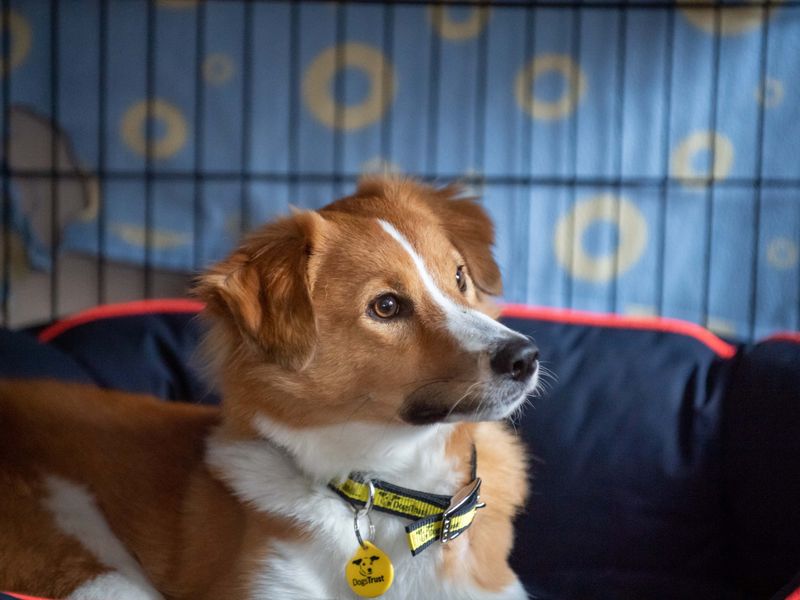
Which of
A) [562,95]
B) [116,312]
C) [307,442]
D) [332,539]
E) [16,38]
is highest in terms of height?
[16,38]

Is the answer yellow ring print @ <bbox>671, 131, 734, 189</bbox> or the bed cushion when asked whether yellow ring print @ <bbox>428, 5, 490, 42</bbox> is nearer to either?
yellow ring print @ <bbox>671, 131, 734, 189</bbox>

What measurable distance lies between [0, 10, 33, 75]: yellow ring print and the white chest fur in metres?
2.07

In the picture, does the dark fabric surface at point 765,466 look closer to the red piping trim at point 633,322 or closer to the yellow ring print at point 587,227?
the red piping trim at point 633,322

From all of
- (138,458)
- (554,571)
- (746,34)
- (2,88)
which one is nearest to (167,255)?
(2,88)

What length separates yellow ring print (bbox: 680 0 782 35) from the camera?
2.81m

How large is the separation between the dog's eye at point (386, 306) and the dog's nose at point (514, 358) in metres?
0.21

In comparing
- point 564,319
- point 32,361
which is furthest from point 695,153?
point 32,361

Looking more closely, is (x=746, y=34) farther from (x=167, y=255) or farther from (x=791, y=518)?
(x=167, y=255)

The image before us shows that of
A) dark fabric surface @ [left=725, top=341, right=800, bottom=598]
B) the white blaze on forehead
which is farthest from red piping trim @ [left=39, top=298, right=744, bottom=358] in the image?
the white blaze on forehead

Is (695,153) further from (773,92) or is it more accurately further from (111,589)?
(111,589)

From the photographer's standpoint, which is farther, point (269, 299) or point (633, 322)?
point (633, 322)

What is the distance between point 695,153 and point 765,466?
1441mm

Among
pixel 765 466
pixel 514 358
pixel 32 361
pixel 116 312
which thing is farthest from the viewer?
pixel 116 312

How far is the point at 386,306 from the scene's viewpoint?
1398mm
